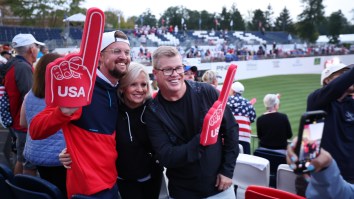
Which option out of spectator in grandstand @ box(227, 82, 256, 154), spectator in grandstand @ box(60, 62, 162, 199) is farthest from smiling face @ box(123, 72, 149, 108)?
spectator in grandstand @ box(227, 82, 256, 154)

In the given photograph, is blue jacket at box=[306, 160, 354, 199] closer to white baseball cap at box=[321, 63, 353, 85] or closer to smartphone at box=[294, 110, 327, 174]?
smartphone at box=[294, 110, 327, 174]

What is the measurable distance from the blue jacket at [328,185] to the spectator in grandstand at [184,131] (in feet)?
2.90

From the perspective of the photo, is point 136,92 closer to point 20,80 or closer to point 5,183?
point 5,183

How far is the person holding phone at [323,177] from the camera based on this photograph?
1154 millimetres

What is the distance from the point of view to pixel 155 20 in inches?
3135

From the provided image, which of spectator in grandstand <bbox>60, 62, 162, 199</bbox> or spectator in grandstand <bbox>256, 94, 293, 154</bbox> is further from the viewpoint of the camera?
spectator in grandstand <bbox>256, 94, 293, 154</bbox>

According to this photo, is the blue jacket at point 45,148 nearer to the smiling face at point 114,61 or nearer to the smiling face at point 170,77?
the smiling face at point 114,61

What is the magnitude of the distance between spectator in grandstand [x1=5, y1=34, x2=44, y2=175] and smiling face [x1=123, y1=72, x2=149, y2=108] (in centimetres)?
167

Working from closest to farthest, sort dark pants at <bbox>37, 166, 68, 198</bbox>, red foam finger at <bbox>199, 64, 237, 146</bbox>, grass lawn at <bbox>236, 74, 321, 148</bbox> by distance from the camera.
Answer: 1. red foam finger at <bbox>199, 64, 237, 146</bbox>
2. dark pants at <bbox>37, 166, 68, 198</bbox>
3. grass lawn at <bbox>236, 74, 321, 148</bbox>

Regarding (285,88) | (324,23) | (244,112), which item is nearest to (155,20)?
(324,23)

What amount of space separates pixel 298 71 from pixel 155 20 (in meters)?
58.4

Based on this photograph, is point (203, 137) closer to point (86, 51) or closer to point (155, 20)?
point (86, 51)

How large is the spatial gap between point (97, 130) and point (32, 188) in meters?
0.62

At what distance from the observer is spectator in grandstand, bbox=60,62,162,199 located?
89.5 inches
